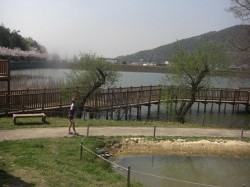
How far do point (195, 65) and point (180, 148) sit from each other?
14427 millimetres

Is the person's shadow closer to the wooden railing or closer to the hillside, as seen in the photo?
the wooden railing

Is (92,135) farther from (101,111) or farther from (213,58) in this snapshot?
(213,58)

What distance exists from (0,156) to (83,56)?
64.2ft

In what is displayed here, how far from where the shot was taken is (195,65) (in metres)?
34.3

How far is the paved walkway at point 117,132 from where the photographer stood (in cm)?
2027

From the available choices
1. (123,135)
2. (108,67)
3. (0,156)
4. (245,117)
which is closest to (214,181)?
(123,135)

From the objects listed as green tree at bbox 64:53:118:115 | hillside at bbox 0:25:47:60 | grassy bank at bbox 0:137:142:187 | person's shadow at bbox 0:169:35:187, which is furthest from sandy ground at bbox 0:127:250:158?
hillside at bbox 0:25:47:60

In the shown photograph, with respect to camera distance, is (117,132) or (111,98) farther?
(111,98)

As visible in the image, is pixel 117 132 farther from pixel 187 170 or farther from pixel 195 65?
pixel 195 65

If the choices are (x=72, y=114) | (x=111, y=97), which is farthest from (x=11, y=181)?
(x=111, y=97)

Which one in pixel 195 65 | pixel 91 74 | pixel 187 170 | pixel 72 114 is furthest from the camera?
pixel 195 65

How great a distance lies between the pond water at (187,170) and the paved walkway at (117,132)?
10.6ft

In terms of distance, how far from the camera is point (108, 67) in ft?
110

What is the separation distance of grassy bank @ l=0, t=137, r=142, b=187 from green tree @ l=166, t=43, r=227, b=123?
58.5 ft
